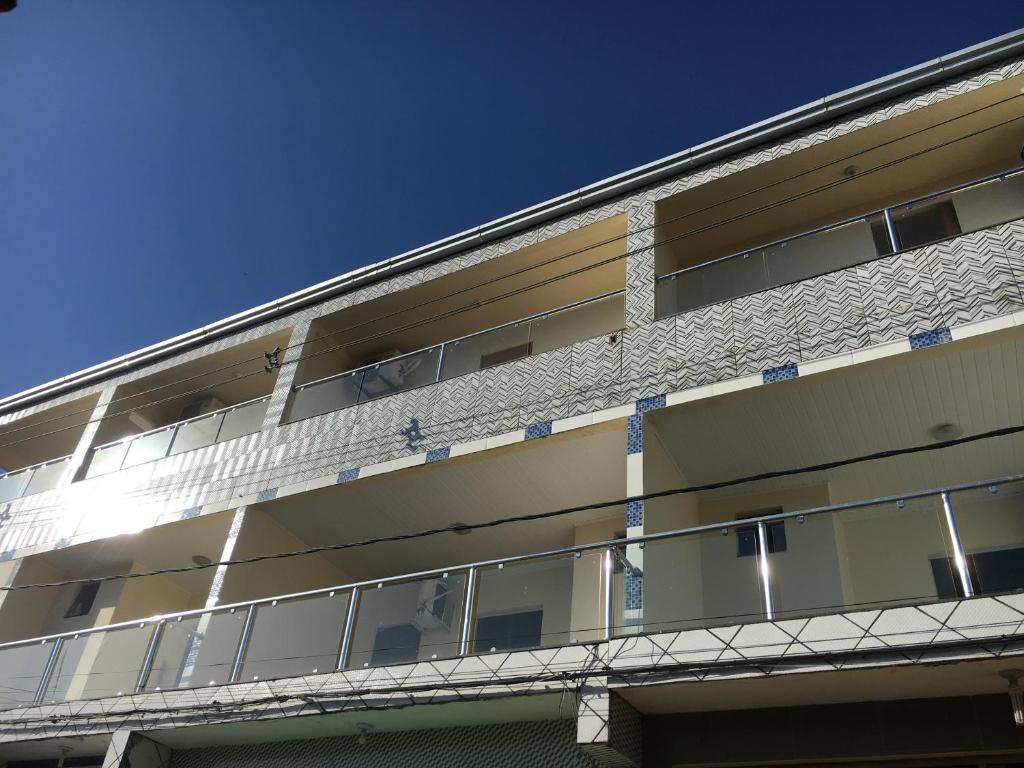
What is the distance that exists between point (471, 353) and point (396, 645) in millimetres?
4293

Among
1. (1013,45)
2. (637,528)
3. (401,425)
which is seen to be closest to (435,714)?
(637,528)

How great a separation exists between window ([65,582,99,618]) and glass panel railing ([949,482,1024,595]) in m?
13.4

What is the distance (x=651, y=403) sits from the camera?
9492 mm

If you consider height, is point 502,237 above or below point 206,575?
above

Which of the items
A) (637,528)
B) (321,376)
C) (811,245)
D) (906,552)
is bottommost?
(906,552)

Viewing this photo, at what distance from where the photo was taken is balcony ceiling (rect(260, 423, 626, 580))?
10516mm

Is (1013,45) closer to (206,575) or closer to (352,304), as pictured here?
(352,304)

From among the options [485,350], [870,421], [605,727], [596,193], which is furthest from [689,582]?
[596,193]

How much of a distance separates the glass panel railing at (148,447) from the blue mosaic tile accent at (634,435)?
26.2 feet

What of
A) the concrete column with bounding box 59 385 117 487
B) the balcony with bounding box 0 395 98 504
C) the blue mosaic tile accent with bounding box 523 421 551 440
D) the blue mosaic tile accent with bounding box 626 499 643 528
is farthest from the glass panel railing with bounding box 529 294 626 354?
the balcony with bounding box 0 395 98 504

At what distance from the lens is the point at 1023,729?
6.61 meters

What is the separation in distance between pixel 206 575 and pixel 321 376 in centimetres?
374

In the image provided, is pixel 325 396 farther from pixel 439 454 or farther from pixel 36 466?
pixel 36 466

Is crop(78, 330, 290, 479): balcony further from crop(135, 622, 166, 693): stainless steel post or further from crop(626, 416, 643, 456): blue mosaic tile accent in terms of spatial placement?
crop(626, 416, 643, 456): blue mosaic tile accent
